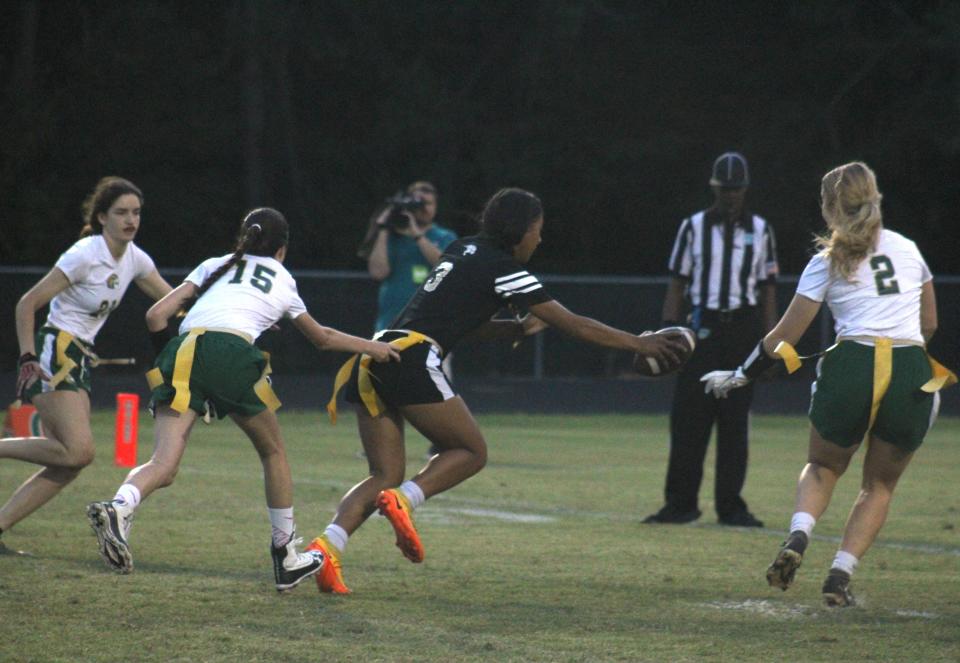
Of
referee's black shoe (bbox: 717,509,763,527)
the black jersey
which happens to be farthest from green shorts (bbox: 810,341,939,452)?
referee's black shoe (bbox: 717,509,763,527)

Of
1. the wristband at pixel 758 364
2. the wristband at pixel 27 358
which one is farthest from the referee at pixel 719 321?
the wristband at pixel 27 358

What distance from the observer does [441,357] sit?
702 centimetres

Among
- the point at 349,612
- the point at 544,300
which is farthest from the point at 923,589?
the point at 349,612

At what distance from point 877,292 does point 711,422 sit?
3.77 meters

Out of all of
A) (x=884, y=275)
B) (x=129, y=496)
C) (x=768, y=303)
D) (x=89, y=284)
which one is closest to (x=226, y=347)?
(x=129, y=496)

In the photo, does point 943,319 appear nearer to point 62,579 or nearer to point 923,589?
point 923,589

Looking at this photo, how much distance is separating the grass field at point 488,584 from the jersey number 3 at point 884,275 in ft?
4.37

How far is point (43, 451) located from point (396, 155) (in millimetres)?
29528

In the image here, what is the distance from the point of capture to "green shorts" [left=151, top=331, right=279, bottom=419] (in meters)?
6.96

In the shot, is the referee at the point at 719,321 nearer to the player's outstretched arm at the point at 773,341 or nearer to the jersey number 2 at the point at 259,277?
the player's outstretched arm at the point at 773,341

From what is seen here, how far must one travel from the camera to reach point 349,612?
653cm

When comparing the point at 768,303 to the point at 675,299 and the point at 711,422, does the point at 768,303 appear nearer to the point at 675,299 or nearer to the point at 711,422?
the point at 675,299

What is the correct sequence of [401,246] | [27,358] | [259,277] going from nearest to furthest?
[259,277] < [27,358] < [401,246]

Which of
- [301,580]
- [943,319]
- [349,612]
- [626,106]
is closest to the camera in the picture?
[349,612]
